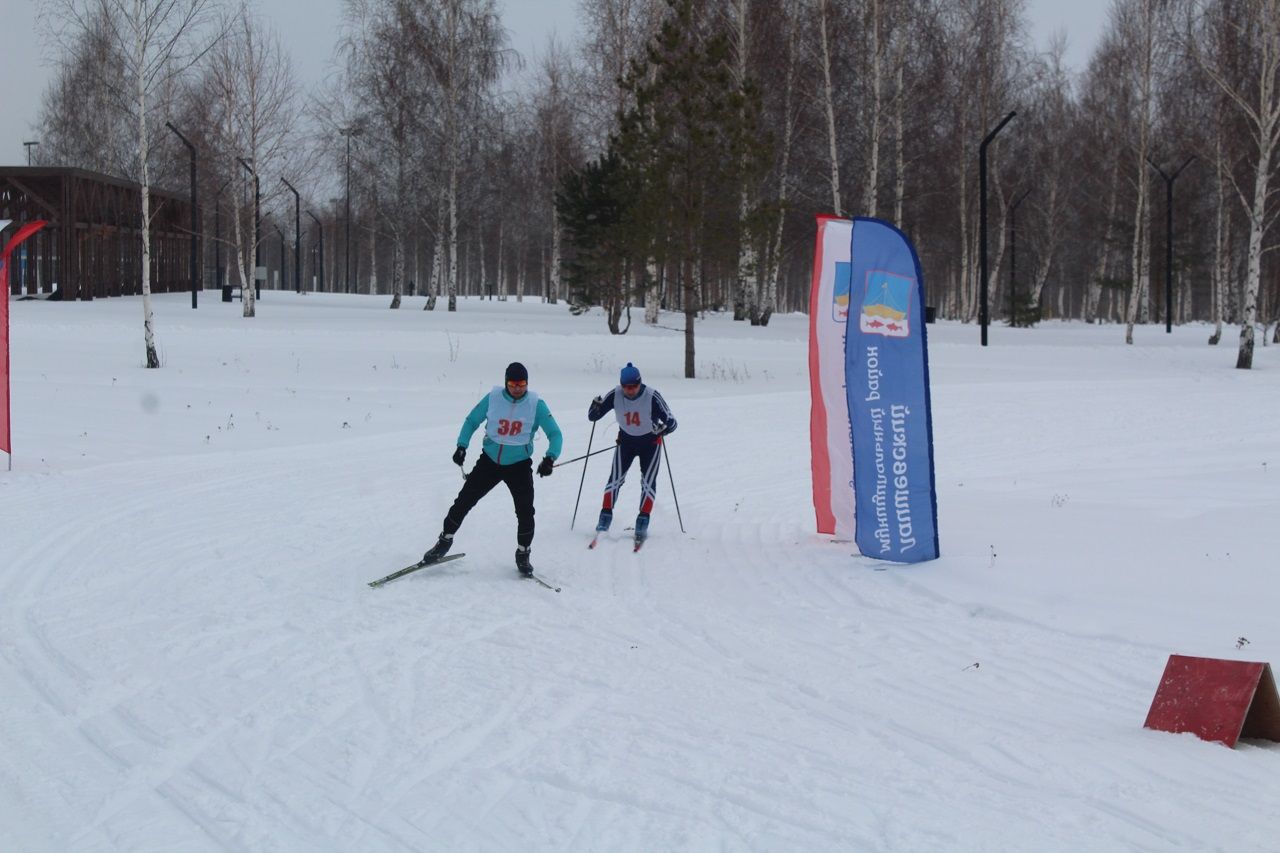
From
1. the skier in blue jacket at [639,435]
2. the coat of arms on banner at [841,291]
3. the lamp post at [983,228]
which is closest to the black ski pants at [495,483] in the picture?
the skier in blue jacket at [639,435]

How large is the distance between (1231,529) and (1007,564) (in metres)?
2.24

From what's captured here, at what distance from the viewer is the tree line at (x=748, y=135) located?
25578 mm

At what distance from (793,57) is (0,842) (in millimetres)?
36723

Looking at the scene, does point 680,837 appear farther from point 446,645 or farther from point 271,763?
point 446,645

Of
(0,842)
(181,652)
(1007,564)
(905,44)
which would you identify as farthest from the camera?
(905,44)

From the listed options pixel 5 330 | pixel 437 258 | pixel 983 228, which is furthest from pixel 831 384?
pixel 437 258

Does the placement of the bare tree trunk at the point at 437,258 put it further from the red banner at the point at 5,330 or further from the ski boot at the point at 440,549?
the ski boot at the point at 440,549

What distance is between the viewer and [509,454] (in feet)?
31.5

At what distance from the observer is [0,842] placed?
4508 mm

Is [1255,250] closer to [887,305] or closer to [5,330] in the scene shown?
[887,305]

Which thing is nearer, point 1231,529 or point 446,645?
point 446,645

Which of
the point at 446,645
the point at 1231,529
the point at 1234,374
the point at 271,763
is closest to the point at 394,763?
the point at 271,763

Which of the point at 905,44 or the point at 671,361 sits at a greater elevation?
the point at 905,44

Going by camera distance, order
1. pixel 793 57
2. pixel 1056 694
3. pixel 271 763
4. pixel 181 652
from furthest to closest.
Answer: pixel 793 57 < pixel 181 652 < pixel 1056 694 < pixel 271 763
